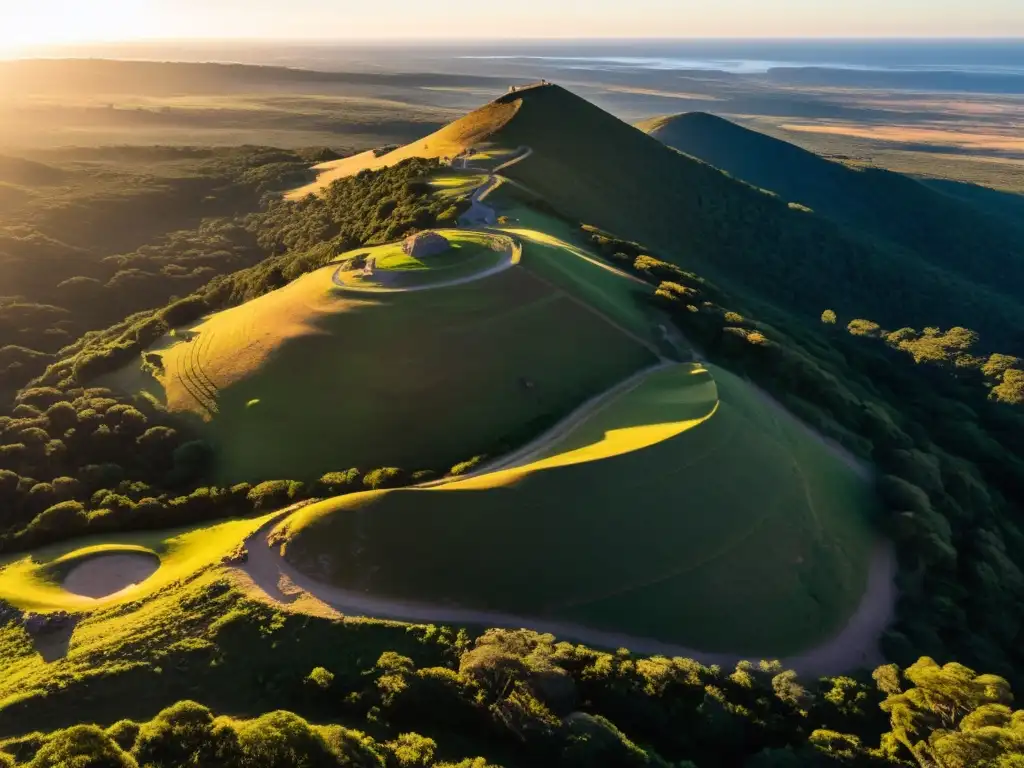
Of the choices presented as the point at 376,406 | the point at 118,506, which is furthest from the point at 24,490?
the point at 376,406

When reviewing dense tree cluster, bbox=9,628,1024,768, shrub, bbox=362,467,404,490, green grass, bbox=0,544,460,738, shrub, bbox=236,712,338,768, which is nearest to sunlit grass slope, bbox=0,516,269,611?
green grass, bbox=0,544,460,738

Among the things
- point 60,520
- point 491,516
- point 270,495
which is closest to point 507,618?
point 491,516

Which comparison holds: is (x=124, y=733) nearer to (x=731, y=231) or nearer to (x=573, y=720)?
(x=573, y=720)

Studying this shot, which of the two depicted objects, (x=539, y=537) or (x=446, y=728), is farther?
(x=539, y=537)

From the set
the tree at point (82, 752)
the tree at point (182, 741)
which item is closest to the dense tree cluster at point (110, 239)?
the tree at point (82, 752)

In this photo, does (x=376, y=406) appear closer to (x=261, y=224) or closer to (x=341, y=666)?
(x=341, y=666)

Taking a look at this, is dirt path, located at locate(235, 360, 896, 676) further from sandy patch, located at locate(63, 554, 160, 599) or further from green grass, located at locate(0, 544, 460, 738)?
sandy patch, located at locate(63, 554, 160, 599)
